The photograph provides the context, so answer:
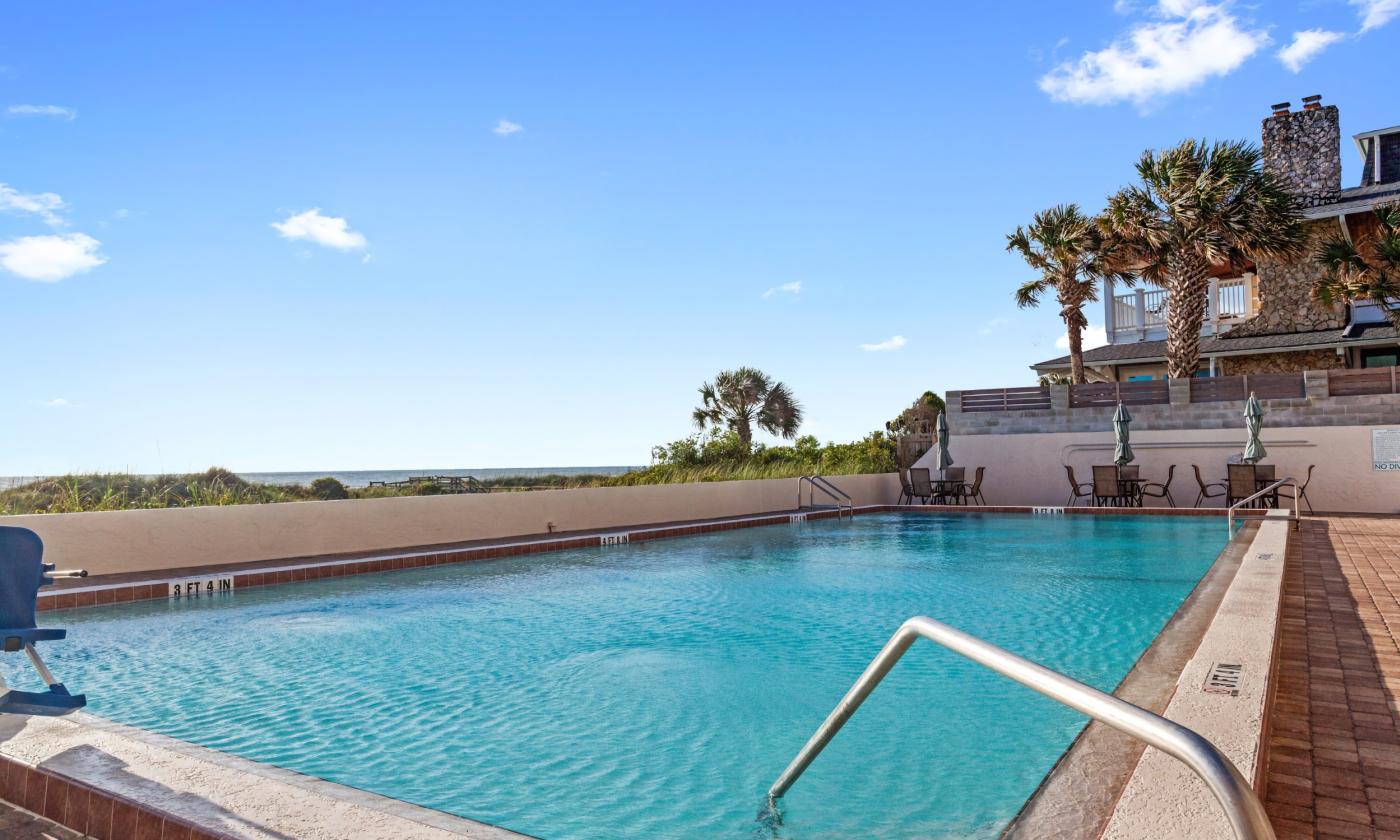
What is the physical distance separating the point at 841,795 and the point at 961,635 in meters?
1.77

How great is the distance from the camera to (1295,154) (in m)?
21.2

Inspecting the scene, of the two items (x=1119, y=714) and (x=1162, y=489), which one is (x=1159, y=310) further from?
(x=1119, y=714)

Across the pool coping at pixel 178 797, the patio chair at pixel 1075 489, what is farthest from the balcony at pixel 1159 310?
the pool coping at pixel 178 797

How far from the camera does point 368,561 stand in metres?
9.62

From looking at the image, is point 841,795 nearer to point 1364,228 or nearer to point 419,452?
point 1364,228

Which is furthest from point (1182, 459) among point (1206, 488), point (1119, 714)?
point (1119, 714)

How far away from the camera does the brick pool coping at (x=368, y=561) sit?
25.6 feet

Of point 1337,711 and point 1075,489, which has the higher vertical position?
point 1075,489

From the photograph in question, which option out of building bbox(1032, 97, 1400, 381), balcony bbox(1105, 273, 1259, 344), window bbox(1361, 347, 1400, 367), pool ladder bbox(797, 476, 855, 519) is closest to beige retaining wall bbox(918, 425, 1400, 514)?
pool ladder bbox(797, 476, 855, 519)

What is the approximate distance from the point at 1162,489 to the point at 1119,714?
1826cm

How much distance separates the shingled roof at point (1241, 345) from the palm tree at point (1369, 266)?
2.46 feet

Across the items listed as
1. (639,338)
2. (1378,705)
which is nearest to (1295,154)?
(639,338)

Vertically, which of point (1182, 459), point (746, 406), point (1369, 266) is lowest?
point (1182, 459)

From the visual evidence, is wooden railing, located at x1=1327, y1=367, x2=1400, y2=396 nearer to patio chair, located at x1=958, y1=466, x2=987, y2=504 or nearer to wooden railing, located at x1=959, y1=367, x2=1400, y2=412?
wooden railing, located at x1=959, y1=367, x2=1400, y2=412
